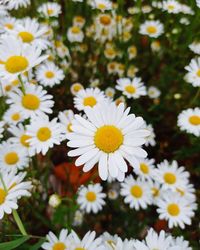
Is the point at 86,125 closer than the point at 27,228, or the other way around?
the point at 86,125

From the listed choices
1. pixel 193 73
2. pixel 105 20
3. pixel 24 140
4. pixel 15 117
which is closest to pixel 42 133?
pixel 24 140

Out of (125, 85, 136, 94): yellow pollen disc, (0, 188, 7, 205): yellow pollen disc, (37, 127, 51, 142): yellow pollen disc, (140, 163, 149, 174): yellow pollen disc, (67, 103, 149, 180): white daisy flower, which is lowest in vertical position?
(0, 188, 7, 205): yellow pollen disc

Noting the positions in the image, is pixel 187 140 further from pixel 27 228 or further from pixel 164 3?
pixel 27 228

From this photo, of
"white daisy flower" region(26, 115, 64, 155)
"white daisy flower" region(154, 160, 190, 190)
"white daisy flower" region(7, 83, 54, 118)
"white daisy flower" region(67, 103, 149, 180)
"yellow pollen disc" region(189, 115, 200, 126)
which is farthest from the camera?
"yellow pollen disc" region(189, 115, 200, 126)

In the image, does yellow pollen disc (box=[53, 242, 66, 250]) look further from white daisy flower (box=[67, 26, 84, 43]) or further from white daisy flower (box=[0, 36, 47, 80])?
white daisy flower (box=[67, 26, 84, 43])

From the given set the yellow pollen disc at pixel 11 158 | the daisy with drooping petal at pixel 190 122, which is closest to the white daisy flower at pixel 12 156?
the yellow pollen disc at pixel 11 158

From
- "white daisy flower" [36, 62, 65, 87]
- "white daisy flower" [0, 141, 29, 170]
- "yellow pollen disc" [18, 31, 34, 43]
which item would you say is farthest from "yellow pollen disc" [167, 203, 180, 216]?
"yellow pollen disc" [18, 31, 34, 43]

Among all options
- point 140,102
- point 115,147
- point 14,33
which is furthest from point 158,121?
point 115,147
